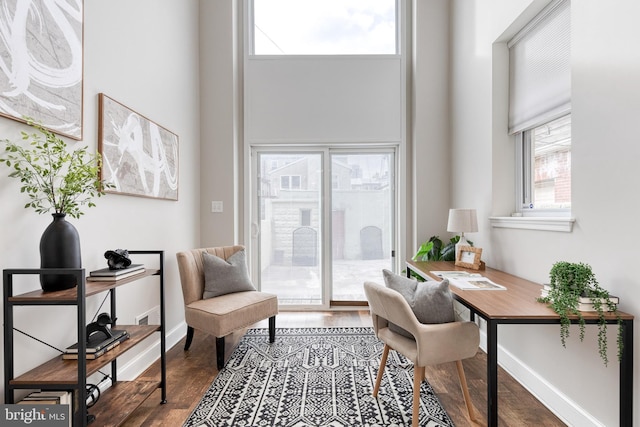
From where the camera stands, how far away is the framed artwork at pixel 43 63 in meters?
1.41

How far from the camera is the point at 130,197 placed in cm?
230

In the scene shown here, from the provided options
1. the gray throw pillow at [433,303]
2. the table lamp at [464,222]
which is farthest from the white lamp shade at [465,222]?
the gray throw pillow at [433,303]

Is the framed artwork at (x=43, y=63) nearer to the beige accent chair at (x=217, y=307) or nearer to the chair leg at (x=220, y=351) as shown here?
the beige accent chair at (x=217, y=307)

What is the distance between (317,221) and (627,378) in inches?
111

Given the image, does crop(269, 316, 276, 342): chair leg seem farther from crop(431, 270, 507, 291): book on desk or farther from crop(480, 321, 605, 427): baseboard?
crop(480, 321, 605, 427): baseboard

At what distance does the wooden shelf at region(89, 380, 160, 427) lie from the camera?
62.9 inches

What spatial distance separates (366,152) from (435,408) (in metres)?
2.61

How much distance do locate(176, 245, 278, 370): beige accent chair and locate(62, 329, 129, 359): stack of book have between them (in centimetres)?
75

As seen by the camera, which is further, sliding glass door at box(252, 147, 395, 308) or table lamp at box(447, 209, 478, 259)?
sliding glass door at box(252, 147, 395, 308)

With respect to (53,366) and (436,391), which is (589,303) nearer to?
(436,391)

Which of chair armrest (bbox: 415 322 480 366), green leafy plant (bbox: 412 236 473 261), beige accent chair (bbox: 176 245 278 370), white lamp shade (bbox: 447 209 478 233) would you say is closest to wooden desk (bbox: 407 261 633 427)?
chair armrest (bbox: 415 322 480 366)

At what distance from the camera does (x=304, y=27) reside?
12.4 feet

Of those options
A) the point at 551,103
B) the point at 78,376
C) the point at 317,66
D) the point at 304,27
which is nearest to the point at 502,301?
the point at 551,103

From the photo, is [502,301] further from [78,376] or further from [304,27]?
[304,27]
